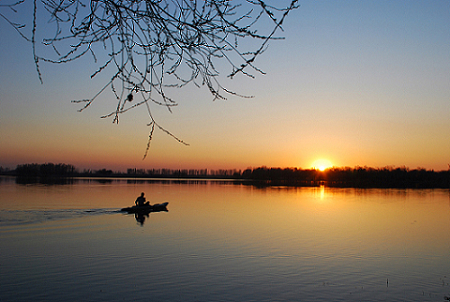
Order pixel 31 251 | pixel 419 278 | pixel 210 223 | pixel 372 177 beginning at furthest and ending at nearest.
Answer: pixel 372 177 < pixel 210 223 < pixel 31 251 < pixel 419 278

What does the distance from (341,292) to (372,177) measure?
11108cm

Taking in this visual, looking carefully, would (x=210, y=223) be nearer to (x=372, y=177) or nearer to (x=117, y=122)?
(x=117, y=122)

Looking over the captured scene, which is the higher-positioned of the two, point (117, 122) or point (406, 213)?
point (117, 122)

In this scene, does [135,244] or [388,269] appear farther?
[135,244]

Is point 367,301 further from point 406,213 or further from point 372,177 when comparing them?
point 372,177

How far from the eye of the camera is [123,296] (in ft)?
30.1

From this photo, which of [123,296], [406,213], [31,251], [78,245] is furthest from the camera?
[406,213]

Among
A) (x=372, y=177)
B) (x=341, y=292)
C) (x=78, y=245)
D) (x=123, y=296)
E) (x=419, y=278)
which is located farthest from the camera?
(x=372, y=177)

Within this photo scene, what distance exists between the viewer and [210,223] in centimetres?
2262

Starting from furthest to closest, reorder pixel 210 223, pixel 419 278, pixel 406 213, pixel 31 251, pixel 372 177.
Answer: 1. pixel 372 177
2. pixel 406 213
3. pixel 210 223
4. pixel 31 251
5. pixel 419 278

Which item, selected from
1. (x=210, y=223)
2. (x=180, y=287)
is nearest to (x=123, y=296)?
(x=180, y=287)

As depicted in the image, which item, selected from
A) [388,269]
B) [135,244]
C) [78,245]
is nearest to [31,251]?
[78,245]

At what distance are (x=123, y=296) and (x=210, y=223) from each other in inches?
533

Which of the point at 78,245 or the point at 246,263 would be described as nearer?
the point at 246,263
